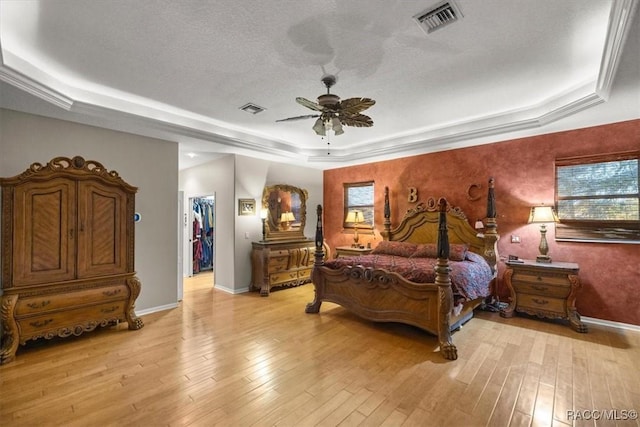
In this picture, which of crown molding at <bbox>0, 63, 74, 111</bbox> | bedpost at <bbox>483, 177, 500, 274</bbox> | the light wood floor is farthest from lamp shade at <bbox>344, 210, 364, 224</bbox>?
crown molding at <bbox>0, 63, 74, 111</bbox>

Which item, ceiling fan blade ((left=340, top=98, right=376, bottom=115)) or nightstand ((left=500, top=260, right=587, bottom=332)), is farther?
nightstand ((left=500, top=260, right=587, bottom=332))

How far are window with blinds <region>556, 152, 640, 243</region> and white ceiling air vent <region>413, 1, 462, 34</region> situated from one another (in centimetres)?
308

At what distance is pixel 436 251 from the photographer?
182 inches

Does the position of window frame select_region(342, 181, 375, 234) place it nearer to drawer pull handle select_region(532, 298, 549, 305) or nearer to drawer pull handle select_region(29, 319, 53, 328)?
drawer pull handle select_region(532, 298, 549, 305)

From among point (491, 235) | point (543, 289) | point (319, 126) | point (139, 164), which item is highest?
point (319, 126)

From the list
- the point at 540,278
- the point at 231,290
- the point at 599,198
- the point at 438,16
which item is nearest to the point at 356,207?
the point at 231,290

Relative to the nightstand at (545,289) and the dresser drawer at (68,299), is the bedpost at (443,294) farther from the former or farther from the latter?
the dresser drawer at (68,299)

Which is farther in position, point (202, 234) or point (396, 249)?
point (202, 234)

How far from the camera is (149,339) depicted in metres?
3.42

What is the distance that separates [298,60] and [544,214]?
12.5 ft

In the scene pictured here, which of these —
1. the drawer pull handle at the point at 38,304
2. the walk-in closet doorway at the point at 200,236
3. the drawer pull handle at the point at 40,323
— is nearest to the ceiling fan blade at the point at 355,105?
the drawer pull handle at the point at 38,304

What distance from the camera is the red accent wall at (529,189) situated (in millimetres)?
3707

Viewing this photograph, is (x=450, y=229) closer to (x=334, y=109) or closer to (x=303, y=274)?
(x=303, y=274)

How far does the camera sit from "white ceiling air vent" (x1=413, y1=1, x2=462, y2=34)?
212 cm
